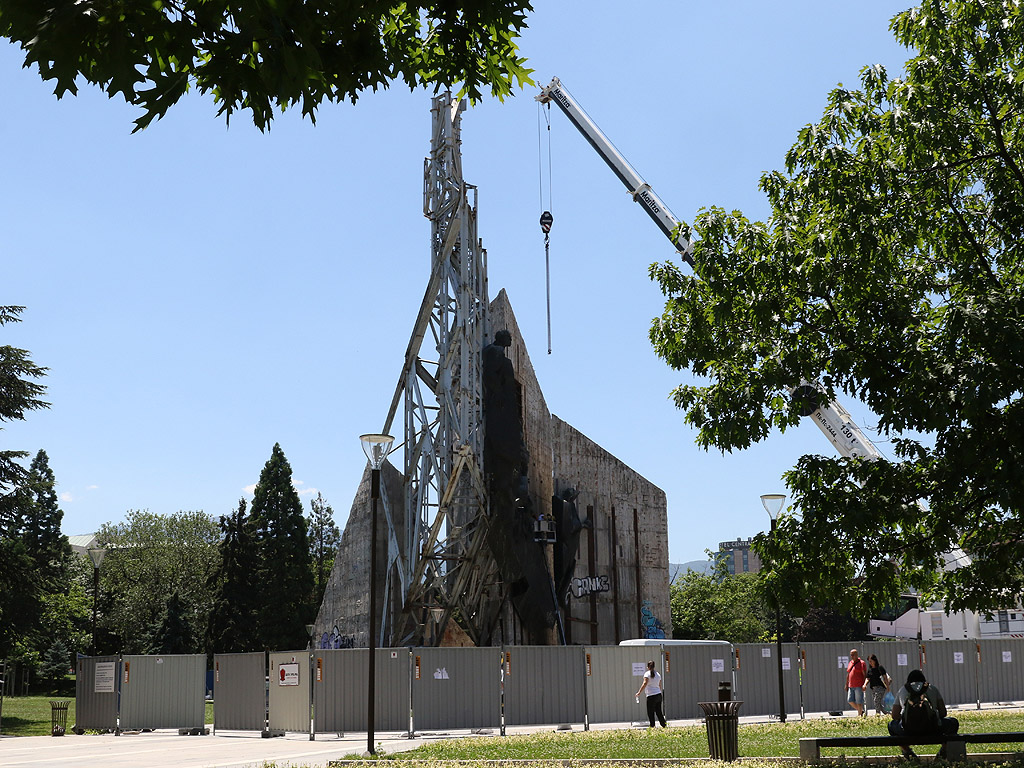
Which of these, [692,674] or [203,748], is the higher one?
[692,674]

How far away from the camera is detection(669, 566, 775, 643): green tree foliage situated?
73.1m

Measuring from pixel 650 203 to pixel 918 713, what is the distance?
3256cm

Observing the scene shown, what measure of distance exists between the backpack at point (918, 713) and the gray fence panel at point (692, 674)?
12.7 metres

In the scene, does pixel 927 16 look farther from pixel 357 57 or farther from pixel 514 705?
pixel 514 705

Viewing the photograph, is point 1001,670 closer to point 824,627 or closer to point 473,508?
point 473,508

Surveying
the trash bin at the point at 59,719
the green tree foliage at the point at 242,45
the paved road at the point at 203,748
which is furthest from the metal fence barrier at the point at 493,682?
the green tree foliage at the point at 242,45

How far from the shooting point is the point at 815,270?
12273 millimetres

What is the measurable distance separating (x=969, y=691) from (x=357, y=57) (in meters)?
27.8

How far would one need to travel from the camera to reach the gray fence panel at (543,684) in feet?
76.6

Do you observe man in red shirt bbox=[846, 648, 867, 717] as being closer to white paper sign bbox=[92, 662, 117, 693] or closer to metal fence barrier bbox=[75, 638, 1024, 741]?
metal fence barrier bbox=[75, 638, 1024, 741]

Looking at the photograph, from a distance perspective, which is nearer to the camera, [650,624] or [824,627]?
[650,624]

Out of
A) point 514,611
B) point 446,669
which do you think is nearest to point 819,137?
point 446,669

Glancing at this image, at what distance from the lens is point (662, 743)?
57.3 feet

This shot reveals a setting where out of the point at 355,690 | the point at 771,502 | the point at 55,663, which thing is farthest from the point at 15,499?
the point at 55,663
